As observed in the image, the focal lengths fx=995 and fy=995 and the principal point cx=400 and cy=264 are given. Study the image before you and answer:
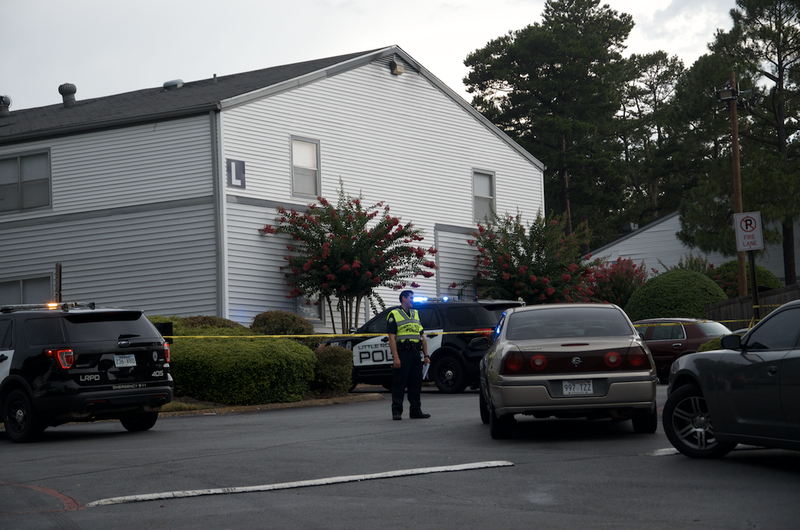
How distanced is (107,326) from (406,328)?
3991mm

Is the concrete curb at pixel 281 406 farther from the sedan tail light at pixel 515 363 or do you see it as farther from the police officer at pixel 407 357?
the sedan tail light at pixel 515 363

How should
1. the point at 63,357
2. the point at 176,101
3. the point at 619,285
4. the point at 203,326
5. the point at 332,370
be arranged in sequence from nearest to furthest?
1. the point at 63,357
2. the point at 332,370
3. the point at 203,326
4. the point at 176,101
5. the point at 619,285

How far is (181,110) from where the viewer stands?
76.1 ft

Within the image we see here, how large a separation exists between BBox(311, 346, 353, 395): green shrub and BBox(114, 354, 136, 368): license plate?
5.78 meters

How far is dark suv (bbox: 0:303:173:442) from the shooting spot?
12156 millimetres

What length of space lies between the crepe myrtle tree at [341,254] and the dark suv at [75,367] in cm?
1058

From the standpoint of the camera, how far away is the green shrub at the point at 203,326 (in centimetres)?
1944

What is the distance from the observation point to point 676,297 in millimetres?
29281

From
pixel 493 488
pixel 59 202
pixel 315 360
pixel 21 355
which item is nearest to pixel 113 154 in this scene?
pixel 59 202

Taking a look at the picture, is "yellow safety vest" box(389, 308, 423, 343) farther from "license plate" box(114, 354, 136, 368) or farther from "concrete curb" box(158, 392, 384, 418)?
"concrete curb" box(158, 392, 384, 418)

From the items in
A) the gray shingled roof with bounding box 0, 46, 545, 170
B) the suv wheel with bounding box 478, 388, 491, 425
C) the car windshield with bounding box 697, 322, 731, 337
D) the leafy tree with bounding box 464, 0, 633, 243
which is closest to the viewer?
the suv wheel with bounding box 478, 388, 491, 425

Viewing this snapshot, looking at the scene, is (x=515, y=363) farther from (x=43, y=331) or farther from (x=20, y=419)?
(x=20, y=419)

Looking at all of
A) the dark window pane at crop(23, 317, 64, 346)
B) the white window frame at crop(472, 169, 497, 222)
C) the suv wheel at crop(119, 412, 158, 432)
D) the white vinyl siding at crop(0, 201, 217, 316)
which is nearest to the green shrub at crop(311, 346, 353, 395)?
the suv wheel at crop(119, 412, 158, 432)

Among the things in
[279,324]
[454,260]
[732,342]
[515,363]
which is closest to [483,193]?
[454,260]
